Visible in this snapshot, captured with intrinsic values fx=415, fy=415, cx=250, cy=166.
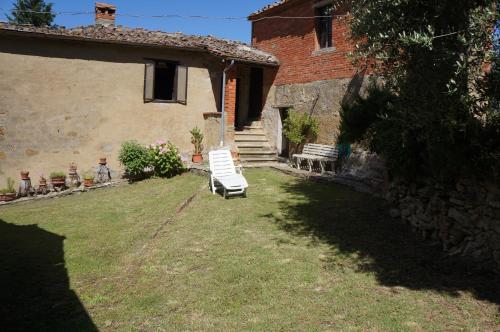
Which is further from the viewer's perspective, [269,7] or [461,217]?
[269,7]

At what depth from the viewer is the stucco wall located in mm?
11555

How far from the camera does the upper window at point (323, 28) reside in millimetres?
12715

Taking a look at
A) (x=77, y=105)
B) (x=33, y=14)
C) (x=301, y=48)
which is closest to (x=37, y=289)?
(x=77, y=105)

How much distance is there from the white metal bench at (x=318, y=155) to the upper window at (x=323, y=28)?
3178 millimetres

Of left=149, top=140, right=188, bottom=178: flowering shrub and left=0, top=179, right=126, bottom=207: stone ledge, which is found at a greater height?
left=149, top=140, right=188, bottom=178: flowering shrub

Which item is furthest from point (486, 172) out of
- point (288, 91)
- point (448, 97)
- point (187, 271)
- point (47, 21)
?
point (47, 21)

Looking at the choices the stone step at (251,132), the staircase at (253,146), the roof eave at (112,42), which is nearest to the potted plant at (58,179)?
the roof eave at (112,42)

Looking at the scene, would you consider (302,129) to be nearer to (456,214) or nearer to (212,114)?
(212,114)

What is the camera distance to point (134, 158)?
40.0ft

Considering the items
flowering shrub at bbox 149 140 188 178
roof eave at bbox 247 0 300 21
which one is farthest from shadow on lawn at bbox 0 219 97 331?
roof eave at bbox 247 0 300 21

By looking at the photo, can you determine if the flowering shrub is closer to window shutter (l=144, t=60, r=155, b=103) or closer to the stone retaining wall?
window shutter (l=144, t=60, r=155, b=103)

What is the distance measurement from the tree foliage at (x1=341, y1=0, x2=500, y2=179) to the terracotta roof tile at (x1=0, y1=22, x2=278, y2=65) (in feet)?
28.0

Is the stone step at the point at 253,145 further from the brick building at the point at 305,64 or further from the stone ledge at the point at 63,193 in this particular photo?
the stone ledge at the point at 63,193

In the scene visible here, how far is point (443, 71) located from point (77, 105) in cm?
1075
